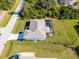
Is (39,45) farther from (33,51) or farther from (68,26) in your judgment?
(68,26)

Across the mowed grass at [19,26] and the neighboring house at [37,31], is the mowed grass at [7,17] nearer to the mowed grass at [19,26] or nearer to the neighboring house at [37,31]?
the mowed grass at [19,26]

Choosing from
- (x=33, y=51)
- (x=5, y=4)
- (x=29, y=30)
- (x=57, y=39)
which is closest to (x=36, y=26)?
(x=29, y=30)

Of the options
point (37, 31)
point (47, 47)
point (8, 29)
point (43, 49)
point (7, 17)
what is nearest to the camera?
point (43, 49)

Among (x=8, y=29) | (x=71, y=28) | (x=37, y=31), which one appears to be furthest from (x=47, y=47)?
(x=8, y=29)

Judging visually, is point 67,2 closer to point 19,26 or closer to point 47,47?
point 19,26

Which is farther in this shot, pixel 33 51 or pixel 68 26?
pixel 68 26

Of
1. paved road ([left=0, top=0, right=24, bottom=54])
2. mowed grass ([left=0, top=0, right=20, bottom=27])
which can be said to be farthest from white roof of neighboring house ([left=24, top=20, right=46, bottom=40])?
mowed grass ([left=0, top=0, right=20, bottom=27])

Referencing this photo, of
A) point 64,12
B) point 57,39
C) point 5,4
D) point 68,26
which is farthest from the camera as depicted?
point 5,4
